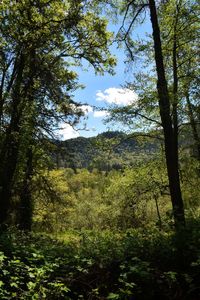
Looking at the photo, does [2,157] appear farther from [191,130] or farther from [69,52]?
[191,130]

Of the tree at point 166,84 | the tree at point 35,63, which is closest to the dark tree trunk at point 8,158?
the tree at point 35,63

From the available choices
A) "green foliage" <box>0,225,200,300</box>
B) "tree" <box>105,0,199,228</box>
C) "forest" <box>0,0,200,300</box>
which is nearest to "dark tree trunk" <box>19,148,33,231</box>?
"forest" <box>0,0,200,300</box>

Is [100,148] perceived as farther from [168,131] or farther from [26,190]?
[26,190]

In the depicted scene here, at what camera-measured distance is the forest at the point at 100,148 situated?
667 cm

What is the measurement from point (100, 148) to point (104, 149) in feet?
0.56

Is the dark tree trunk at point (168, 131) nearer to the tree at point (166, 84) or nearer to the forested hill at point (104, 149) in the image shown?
the tree at point (166, 84)

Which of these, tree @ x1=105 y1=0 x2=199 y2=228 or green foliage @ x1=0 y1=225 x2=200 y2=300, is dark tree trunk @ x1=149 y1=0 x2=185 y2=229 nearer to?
tree @ x1=105 y1=0 x2=199 y2=228

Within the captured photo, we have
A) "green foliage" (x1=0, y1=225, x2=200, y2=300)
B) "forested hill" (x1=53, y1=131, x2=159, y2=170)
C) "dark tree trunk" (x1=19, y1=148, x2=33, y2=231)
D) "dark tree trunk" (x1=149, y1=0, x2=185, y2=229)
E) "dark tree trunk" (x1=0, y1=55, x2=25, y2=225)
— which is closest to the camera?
"green foliage" (x1=0, y1=225, x2=200, y2=300)

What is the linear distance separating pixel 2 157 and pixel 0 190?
182 cm

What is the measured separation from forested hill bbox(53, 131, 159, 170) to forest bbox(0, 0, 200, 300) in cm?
5

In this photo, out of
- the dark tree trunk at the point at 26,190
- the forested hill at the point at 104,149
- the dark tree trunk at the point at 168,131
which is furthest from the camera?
the dark tree trunk at the point at 26,190

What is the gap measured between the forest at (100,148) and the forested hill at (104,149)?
0.05m

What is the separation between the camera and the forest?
6672 mm

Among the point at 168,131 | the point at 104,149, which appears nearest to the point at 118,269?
the point at 168,131
